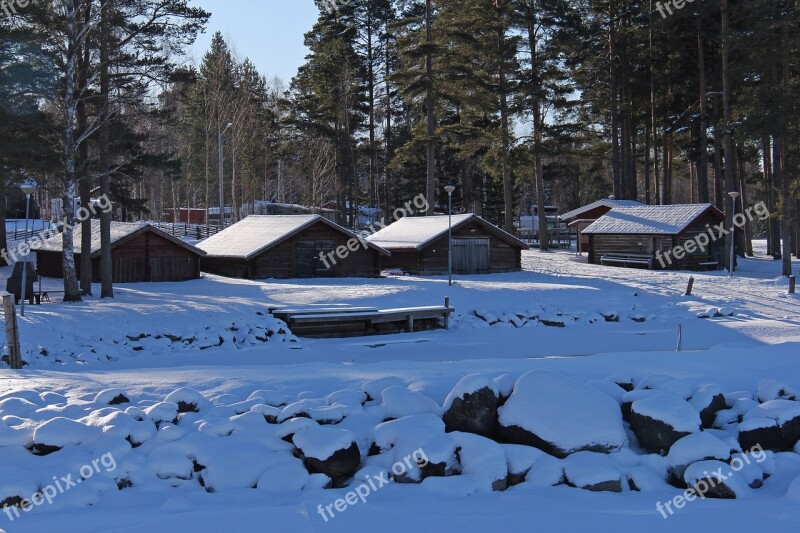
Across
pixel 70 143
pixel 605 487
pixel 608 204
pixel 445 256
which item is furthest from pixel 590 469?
pixel 608 204

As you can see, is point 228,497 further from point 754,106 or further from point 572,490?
point 754,106

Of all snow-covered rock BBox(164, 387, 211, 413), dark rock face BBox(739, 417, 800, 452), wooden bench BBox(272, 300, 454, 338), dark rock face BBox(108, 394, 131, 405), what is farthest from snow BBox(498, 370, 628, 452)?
wooden bench BBox(272, 300, 454, 338)

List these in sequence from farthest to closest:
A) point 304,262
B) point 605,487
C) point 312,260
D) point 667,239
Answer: point 667,239 → point 312,260 → point 304,262 → point 605,487

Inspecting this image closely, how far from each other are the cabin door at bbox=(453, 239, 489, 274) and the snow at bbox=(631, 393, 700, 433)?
2662 cm

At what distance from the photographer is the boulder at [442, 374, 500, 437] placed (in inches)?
392

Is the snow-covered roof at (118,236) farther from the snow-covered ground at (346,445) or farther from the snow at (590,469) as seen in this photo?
the snow at (590,469)

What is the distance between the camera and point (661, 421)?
32.1ft

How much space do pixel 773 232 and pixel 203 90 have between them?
39.2m

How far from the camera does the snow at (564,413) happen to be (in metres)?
9.53

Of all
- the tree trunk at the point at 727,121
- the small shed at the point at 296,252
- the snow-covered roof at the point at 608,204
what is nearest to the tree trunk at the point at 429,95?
the small shed at the point at 296,252

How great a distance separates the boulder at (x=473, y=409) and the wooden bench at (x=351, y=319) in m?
12.6

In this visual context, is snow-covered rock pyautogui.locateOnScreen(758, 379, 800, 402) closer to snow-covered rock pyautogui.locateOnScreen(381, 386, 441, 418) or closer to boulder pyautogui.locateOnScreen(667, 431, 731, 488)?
boulder pyautogui.locateOnScreen(667, 431, 731, 488)

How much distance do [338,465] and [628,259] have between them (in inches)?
1326

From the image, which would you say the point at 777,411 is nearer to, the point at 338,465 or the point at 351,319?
the point at 338,465
